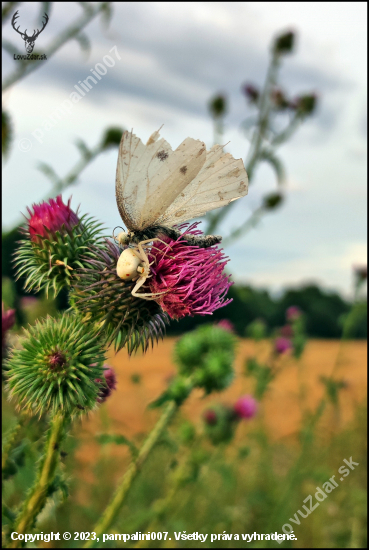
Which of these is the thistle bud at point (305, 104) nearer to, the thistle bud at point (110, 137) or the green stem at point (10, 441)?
the thistle bud at point (110, 137)

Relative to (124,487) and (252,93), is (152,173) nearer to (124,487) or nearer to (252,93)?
(124,487)

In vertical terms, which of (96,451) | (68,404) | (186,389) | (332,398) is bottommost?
(96,451)

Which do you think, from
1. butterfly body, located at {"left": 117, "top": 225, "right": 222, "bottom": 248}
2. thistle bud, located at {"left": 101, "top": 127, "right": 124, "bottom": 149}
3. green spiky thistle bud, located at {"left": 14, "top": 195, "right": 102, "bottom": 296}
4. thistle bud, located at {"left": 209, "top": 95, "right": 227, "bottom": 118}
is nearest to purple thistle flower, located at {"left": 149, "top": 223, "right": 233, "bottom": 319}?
butterfly body, located at {"left": 117, "top": 225, "right": 222, "bottom": 248}

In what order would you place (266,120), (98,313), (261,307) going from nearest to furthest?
(98,313), (266,120), (261,307)

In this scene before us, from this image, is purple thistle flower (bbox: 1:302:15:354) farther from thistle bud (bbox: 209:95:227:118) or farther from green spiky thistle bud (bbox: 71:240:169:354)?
thistle bud (bbox: 209:95:227:118)

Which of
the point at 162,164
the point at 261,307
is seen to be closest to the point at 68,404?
the point at 162,164

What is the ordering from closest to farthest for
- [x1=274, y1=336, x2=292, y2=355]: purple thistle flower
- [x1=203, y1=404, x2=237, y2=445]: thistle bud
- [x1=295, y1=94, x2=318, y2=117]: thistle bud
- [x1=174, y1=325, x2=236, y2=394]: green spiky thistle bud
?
[x1=174, y1=325, x2=236, y2=394]: green spiky thistle bud, [x1=203, y1=404, x2=237, y2=445]: thistle bud, [x1=295, y1=94, x2=318, y2=117]: thistle bud, [x1=274, y1=336, x2=292, y2=355]: purple thistle flower

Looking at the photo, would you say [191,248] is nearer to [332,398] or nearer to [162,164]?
[162,164]
